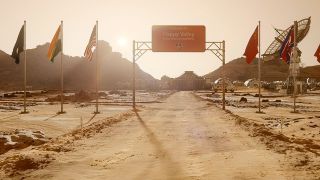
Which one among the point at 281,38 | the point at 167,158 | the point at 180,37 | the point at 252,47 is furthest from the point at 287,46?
the point at 281,38

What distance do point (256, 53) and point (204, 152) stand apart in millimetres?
19212

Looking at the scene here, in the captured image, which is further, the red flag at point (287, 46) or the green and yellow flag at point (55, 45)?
the red flag at point (287, 46)

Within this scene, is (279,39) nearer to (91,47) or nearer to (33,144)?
(91,47)

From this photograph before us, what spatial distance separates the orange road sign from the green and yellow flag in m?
7.85

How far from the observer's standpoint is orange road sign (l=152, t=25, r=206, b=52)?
107 ft

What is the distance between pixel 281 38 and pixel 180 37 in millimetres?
61671

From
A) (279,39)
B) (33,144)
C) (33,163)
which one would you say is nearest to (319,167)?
(33,163)

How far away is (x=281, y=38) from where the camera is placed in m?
88.2

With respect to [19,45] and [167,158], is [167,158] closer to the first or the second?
[167,158]

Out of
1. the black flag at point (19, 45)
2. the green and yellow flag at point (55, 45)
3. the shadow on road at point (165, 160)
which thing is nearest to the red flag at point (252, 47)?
the green and yellow flag at point (55, 45)

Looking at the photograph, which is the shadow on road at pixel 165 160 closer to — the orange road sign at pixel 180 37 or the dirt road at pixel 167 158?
the dirt road at pixel 167 158

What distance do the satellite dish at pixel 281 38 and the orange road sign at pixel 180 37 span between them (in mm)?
52841

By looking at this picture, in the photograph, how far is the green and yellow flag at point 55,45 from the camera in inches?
1118

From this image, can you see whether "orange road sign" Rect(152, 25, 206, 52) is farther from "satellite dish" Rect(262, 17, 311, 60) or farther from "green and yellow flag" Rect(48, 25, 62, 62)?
"satellite dish" Rect(262, 17, 311, 60)
